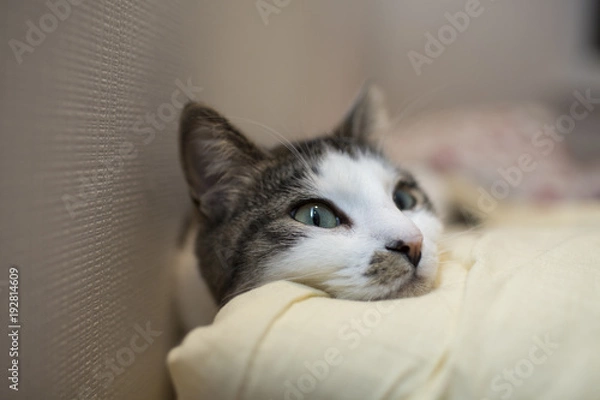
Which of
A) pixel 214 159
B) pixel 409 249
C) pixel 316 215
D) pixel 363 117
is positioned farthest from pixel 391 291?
pixel 363 117

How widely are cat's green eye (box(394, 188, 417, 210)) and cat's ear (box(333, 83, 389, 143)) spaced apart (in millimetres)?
202

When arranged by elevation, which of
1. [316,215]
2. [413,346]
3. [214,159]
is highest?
[214,159]

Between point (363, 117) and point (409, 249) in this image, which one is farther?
point (363, 117)

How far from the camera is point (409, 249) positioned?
78 cm

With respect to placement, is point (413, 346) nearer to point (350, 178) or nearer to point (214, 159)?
point (350, 178)

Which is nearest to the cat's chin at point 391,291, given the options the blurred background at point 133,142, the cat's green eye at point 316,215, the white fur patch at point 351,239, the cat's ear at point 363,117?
the white fur patch at point 351,239

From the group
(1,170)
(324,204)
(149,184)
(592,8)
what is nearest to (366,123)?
(324,204)

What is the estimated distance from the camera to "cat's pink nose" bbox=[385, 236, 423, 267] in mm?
774

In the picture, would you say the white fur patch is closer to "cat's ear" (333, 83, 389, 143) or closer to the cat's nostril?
the cat's nostril

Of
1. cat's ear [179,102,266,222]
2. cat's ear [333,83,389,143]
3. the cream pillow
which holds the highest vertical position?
cat's ear [179,102,266,222]

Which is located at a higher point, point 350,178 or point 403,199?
point 350,178

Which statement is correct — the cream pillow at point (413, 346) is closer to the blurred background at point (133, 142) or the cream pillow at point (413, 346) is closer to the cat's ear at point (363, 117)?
the blurred background at point (133, 142)

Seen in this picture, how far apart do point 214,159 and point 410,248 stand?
42 cm

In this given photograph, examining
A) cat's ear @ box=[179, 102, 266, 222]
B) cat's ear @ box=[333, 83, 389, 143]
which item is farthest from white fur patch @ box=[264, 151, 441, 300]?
cat's ear @ box=[333, 83, 389, 143]
